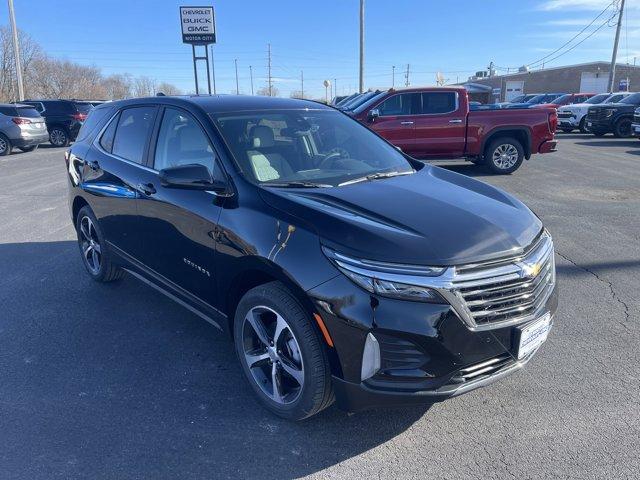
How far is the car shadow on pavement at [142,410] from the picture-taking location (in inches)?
102

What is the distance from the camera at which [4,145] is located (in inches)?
674

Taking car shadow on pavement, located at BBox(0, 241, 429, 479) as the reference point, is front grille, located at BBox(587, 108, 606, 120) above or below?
above

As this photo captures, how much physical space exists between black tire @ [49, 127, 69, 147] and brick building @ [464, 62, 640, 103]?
51312mm

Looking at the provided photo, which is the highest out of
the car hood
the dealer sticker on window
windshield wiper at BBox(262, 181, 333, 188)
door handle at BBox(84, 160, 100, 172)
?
windshield wiper at BBox(262, 181, 333, 188)

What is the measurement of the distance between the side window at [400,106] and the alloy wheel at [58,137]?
611 inches

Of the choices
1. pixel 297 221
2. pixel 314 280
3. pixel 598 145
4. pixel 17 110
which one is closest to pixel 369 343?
pixel 314 280

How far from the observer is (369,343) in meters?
2.38

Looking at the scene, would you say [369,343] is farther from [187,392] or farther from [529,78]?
[529,78]

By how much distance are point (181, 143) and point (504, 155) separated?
9725mm

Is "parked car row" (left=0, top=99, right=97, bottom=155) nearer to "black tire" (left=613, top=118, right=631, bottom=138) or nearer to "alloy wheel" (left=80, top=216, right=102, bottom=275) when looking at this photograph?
"alloy wheel" (left=80, top=216, right=102, bottom=275)

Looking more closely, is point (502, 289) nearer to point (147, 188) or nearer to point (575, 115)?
point (147, 188)

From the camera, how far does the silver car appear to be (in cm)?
1677

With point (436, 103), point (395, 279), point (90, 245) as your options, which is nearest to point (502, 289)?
point (395, 279)

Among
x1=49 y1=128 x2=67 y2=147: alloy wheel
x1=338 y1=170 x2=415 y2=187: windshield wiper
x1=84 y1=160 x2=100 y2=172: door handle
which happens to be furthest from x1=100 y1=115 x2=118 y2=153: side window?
x1=49 y1=128 x2=67 y2=147: alloy wheel
